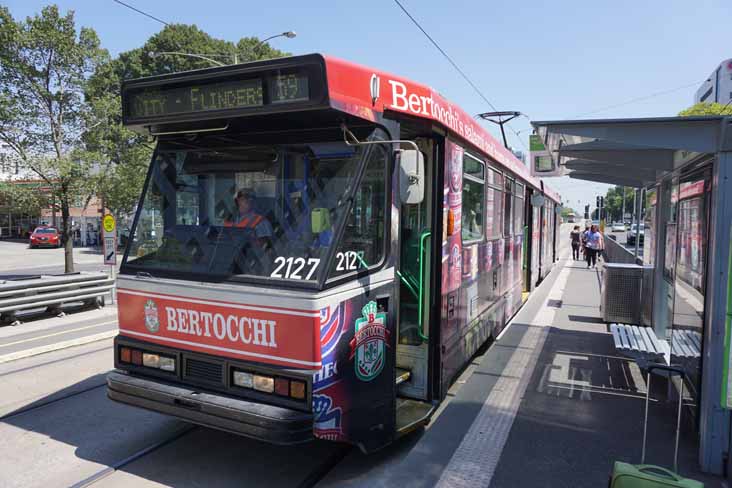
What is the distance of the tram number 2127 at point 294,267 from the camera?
364cm

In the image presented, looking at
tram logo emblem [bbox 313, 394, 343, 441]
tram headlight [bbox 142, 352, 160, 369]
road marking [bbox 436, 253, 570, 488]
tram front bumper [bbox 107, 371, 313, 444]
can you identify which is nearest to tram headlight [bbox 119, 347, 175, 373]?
tram headlight [bbox 142, 352, 160, 369]

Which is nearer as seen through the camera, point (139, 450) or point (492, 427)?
point (139, 450)

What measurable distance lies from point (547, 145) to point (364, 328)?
342 centimetres

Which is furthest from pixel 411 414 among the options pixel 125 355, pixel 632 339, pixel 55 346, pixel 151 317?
pixel 55 346

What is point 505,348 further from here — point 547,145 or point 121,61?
point 121,61

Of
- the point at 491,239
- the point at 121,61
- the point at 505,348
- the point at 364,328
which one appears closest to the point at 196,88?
the point at 364,328

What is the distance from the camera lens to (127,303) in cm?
430

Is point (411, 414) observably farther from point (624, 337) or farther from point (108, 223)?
point (108, 223)

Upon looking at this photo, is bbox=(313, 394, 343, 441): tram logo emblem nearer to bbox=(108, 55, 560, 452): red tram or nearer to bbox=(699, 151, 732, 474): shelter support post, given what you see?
bbox=(108, 55, 560, 452): red tram

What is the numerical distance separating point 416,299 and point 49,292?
824cm

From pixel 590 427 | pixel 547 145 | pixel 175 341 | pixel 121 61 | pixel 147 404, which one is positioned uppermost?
pixel 121 61

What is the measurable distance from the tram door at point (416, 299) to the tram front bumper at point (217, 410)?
1489mm

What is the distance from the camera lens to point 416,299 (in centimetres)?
509

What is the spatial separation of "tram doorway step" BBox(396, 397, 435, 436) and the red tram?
0.08 feet
